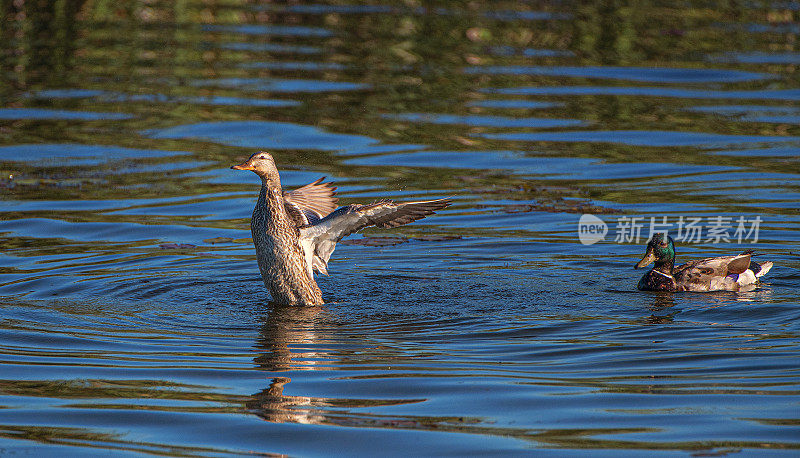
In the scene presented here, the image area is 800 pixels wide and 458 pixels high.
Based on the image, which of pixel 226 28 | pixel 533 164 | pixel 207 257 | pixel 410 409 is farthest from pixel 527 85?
pixel 410 409

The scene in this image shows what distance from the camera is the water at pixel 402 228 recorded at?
6336 millimetres

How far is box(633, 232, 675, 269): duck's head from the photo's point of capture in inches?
381

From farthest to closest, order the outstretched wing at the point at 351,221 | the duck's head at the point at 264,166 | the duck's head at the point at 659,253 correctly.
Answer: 1. the duck's head at the point at 659,253
2. the duck's head at the point at 264,166
3. the outstretched wing at the point at 351,221

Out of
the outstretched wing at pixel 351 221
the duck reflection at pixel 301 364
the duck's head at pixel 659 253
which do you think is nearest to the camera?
the duck reflection at pixel 301 364

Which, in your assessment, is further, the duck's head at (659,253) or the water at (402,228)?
the duck's head at (659,253)

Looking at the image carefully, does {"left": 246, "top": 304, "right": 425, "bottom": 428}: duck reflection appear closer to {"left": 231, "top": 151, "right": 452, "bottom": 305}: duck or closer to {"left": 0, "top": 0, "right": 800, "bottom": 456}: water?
{"left": 0, "top": 0, "right": 800, "bottom": 456}: water

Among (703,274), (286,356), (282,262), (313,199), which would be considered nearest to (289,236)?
(282,262)

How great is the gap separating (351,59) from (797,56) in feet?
25.9

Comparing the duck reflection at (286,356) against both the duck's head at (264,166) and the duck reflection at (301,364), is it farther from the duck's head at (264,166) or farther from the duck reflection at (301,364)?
the duck's head at (264,166)

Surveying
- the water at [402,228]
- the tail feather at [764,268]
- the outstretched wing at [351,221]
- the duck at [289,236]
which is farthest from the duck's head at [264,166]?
the tail feather at [764,268]

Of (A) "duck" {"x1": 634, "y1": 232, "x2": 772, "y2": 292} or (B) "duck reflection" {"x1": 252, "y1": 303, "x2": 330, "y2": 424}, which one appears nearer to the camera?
(B) "duck reflection" {"x1": 252, "y1": 303, "x2": 330, "y2": 424}

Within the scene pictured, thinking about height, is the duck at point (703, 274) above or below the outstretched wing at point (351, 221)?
below

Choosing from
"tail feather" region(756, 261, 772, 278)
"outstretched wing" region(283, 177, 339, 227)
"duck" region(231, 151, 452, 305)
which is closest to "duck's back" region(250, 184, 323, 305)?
"duck" region(231, 151, 452, 305)

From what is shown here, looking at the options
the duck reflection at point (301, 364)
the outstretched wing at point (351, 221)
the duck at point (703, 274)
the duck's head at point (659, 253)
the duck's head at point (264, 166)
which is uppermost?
the duck's head at point (264, 166)
